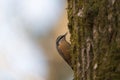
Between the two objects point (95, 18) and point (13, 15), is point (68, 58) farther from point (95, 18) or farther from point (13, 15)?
point (13, 15)

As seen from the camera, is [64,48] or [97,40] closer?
[97,40]

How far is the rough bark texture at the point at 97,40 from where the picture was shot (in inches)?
95.3

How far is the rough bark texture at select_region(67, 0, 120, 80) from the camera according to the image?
7.94 ft

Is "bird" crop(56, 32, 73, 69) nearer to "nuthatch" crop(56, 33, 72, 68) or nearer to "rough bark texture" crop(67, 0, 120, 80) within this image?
"nuthatch" crop(56, 33, 72, 68)

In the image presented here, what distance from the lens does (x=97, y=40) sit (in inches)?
98.3

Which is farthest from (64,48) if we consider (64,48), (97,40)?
(97,40)

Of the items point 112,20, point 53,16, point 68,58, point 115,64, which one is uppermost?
point 112,20

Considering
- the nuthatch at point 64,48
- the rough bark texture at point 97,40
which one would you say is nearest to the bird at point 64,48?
the nuthatch at point 64,48

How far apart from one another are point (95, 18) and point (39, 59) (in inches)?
286

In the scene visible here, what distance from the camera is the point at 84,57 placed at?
8.52 feet

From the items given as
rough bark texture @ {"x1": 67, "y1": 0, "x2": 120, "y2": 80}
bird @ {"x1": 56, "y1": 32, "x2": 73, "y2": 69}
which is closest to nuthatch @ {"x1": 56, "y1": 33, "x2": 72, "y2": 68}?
bird @ {"x1": 56, "y1": 32, "x2": 73, "y2": 69}

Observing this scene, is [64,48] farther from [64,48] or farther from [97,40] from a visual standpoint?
[97,40]

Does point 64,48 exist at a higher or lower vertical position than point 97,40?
lower

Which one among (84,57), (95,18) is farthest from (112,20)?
(84,57)
